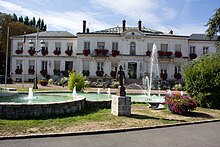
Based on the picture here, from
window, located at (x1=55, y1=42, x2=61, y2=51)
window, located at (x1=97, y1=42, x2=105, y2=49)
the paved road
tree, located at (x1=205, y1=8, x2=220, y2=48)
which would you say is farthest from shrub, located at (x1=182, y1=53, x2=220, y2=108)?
window, located at (x1=55, y1=42, x2=61, y2=51)

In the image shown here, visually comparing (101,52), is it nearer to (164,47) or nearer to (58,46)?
(58,46)

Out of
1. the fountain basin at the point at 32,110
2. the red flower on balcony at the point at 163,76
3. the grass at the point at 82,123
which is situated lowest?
the grass at the point at 82,123

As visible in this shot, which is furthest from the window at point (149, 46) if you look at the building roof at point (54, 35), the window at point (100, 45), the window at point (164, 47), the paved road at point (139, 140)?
→ the paved road at point (139, 140)

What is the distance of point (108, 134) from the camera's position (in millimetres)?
7598

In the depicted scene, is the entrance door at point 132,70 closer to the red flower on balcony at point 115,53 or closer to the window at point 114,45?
the red flower on balcony at point 115,53

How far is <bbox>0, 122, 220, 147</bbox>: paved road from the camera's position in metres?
6.36

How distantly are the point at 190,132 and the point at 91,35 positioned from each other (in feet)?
110

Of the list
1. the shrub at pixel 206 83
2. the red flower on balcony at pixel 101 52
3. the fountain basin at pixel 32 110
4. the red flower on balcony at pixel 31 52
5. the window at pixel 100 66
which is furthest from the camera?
the red flower on balcony at pixel 31 52

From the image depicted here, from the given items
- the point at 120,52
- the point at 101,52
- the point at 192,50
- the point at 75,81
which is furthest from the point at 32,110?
the point at 192,50

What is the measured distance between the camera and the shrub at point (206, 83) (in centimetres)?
1415

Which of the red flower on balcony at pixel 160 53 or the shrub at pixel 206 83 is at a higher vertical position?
the red flower on balcony at pixel 160 53

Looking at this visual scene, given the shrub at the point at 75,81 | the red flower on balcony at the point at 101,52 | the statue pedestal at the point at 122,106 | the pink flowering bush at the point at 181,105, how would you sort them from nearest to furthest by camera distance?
the statue pedestal at the point at 122,106 < the pink flowering bush at the point at 181,105 < the shrub at the point at 75,81 < the red flower on balcony at the point at 101,52

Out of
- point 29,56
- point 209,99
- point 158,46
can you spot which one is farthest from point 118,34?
point 209,99

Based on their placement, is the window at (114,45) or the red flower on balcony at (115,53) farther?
the window at (114,45)
